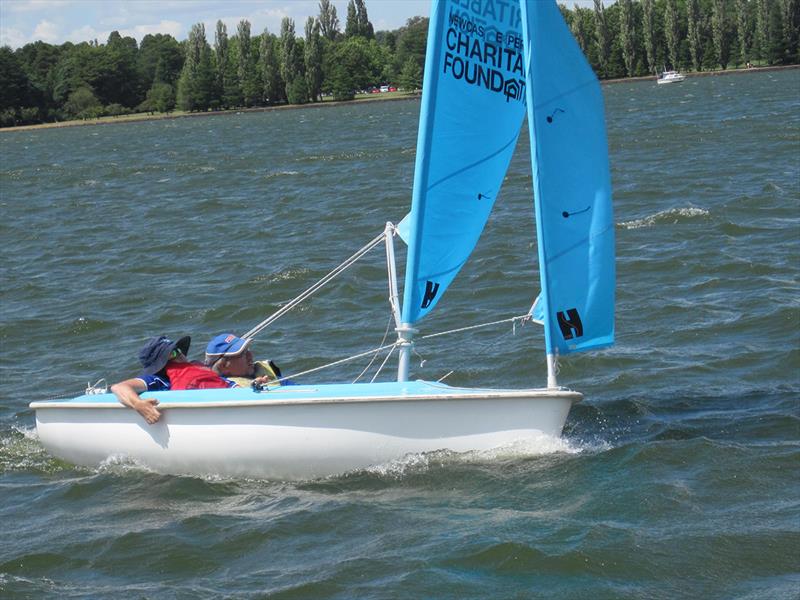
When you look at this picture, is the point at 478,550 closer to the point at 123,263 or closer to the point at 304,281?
the point at 304,281

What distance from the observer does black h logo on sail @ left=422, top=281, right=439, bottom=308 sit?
27.8 ft

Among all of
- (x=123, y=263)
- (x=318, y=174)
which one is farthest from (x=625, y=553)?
(x=318, y=174)

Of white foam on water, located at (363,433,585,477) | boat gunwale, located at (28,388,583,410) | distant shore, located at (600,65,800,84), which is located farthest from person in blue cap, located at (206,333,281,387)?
distant shore, located at (600,65,800,84)

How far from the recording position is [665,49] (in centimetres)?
10350

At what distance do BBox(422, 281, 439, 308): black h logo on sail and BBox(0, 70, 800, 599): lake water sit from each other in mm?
1125

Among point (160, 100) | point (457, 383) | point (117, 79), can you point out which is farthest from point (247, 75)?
point (457, 383)

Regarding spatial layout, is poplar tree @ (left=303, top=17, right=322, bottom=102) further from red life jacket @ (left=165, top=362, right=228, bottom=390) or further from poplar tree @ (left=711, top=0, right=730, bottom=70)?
red life jacket @ (left=165, top=362, right=228, bottom=390)

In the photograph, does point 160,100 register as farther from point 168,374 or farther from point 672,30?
point 168,374

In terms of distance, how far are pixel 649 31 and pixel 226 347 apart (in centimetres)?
9770

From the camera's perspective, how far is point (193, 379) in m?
8.58

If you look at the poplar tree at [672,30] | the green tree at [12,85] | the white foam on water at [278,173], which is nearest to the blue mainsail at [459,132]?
the white foam on water at [278,173]

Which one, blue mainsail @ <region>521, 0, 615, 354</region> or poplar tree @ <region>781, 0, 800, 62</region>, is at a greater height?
poplar tree @ <region>781, 0, 800, 62</region>

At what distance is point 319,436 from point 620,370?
402 centimetres

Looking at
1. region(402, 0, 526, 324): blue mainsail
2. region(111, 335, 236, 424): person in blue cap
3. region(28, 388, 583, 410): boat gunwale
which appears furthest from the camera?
region(111, 335, 236, 424): person in blue cap
